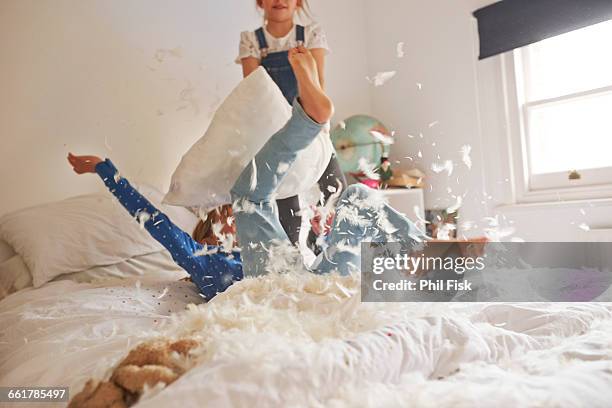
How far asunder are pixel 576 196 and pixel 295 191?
1362mm

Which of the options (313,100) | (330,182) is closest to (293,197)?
(330,182)

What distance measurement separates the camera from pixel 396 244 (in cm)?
118

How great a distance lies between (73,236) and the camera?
1682 millimetres

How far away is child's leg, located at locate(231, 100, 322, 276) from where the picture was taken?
118 cm

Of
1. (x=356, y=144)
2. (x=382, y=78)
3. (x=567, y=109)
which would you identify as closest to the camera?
(x=567, y=109)

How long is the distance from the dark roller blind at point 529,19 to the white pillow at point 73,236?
1.68 meters

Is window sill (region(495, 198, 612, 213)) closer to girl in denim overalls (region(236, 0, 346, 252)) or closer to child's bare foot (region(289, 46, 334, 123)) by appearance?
girl in denim overalls (region(236, 0, 346, 252))

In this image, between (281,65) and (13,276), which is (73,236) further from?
(281,65)

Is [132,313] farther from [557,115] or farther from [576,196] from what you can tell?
[557,115]

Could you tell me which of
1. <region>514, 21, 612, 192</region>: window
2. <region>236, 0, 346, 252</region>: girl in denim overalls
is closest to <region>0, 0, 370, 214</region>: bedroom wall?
<region>236, 0, 346, 252</region>: girl in denim overalls

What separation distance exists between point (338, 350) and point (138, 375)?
215 millimetres

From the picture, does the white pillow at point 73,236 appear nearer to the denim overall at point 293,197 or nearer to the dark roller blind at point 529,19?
the denim overall at point 293,197

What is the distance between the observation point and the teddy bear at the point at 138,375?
0.58 metres

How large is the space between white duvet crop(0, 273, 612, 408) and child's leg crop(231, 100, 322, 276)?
22 centimetres
